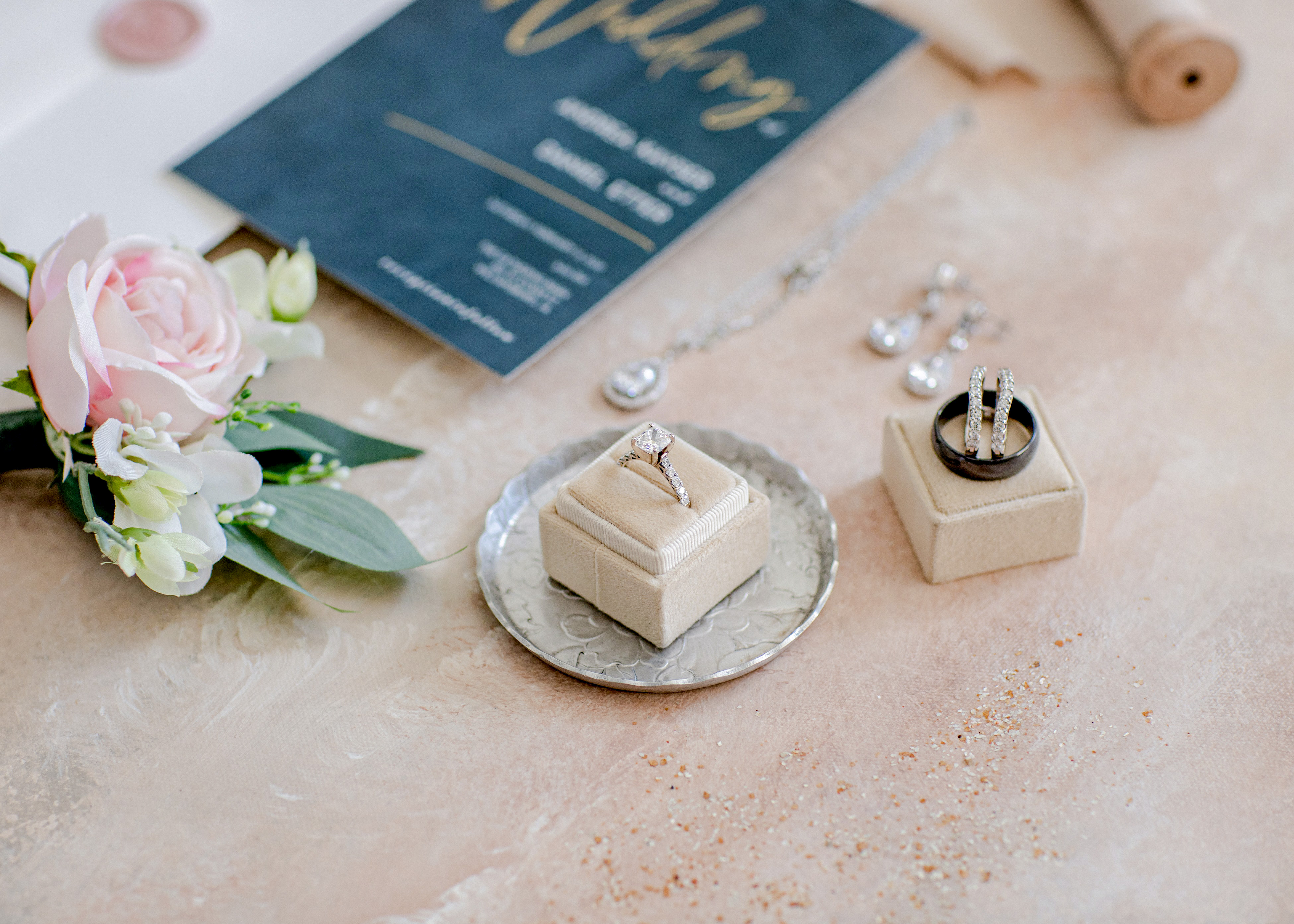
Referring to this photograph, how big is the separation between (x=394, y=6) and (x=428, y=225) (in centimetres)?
34

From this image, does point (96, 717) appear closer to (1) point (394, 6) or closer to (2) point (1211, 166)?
(1) point (394, 6)

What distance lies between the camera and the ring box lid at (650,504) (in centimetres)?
70

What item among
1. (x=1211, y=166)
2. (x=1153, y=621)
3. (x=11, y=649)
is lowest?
(x=11, y=649)

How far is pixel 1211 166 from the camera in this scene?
1.09 meters

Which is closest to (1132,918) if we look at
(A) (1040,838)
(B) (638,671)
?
(A) (1040,838)

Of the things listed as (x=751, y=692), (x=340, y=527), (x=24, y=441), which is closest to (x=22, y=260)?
(x=24, y=441)

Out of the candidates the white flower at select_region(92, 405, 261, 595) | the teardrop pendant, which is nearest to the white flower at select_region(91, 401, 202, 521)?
the white flower at select_region(92, 405, 261, 595)

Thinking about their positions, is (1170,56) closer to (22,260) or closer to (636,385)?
(636,385)

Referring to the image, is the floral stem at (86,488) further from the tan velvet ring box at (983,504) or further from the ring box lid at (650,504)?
the tan velvet ring box at (983,504)

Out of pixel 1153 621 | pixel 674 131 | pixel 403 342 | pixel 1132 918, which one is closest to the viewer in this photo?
pixel 1132 918

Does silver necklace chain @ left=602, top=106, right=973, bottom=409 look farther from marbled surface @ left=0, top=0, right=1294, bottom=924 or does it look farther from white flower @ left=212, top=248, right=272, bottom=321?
white flower @ left=212, top=248, right=272, bottom=321

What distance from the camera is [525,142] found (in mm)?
1079

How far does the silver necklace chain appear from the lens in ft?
3.04

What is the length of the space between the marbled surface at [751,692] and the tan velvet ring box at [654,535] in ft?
0.21
